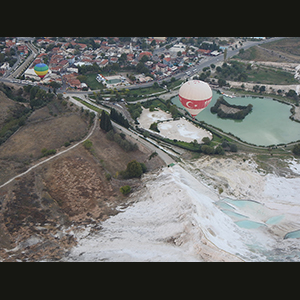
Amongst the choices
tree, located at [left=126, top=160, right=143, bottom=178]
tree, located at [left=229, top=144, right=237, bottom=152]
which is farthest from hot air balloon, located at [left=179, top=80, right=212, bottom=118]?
tree, located at [left=126, top=160, right=143, bottom=178]

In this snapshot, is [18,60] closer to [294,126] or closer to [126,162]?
[126,162]

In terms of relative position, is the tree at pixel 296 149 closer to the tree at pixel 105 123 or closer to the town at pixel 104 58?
the tree at pixel 105 123

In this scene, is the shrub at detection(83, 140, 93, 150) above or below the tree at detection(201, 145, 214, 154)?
above

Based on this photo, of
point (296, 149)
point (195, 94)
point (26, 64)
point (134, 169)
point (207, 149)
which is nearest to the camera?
point (134, 169)

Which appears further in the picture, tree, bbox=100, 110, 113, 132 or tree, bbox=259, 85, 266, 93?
tree, bbox=259, 85, 266, 93

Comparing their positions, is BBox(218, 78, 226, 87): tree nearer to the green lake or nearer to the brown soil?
the green lake

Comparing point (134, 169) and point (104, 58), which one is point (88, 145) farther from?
point (104, 58)

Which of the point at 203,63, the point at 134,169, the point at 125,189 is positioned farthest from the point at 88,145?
the point at 203,63
